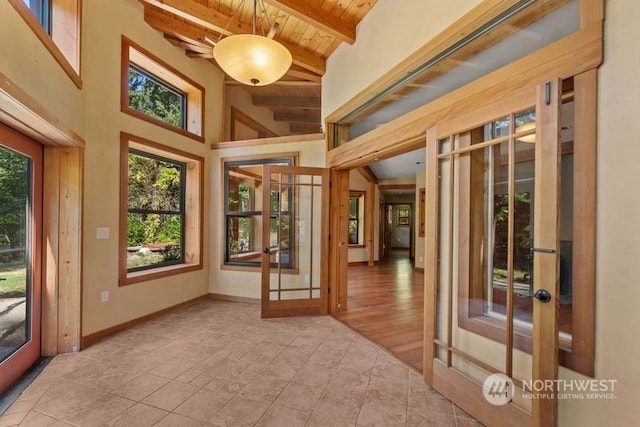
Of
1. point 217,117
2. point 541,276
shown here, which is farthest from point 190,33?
point 541,276

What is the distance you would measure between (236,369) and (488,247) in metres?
2.28

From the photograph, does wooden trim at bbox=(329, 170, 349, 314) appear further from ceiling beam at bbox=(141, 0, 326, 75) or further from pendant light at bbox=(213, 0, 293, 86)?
pendant light at bbox=(213, 0, 293, 86)

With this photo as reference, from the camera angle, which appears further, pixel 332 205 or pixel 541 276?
pixel 332 205

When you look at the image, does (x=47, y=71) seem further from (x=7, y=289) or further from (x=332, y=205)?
(x=332, y=205)

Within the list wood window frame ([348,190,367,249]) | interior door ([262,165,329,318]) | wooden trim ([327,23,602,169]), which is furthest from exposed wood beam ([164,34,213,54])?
wood window frame ([348,190,367,249])

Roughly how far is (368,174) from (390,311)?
4794 millimetres

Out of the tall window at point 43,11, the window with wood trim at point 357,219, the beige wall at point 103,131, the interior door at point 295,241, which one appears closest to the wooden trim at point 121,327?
the beige wall at point 103,131

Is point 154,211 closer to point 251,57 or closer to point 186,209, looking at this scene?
point 186,209

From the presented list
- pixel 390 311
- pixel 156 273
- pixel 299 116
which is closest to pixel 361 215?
pixel 299 116

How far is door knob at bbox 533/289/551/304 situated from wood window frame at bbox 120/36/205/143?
4270mm

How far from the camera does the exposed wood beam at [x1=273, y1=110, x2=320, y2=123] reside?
22.0 ft

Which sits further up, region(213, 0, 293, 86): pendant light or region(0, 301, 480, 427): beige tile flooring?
region(213, 0, 293, 86): pendant light

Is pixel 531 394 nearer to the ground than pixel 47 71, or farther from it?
nearer to the ground

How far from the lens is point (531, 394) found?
5.22 feet
